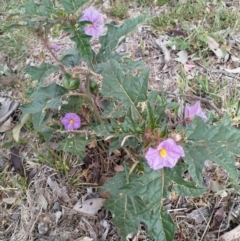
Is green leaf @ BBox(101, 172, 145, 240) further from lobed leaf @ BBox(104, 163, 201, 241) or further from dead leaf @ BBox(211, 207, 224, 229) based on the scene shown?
dead leaf @ BBox(211, 207, 224, 229)

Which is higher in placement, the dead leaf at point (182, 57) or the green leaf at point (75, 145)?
the green leaf at point (75, 145)

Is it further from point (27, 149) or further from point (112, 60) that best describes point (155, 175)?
point (27, 149)

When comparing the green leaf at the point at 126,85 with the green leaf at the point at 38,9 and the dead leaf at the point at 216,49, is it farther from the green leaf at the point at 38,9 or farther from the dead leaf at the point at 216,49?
the dead leaf at the point at 216,49

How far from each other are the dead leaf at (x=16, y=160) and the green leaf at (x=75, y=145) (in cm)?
43

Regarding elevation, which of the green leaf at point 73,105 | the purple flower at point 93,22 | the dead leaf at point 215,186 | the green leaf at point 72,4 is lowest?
the dead leaf at point 215,186

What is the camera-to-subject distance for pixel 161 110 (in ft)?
5.52

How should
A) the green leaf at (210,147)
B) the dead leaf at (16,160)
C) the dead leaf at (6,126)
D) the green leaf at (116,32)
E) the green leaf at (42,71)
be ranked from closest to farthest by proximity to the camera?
the green leaf at (210,147) → the green leaf at (42,71) → the green leaf at (116,32) → the dead leaf at (16,160) → the dead leaf at (6,126)

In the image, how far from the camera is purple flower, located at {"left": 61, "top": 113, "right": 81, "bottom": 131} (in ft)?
6.47

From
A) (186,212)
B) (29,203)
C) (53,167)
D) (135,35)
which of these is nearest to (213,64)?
(135,35)

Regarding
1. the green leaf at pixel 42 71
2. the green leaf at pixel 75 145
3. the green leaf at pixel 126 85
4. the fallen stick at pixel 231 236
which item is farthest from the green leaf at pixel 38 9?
the fallen stick at pixel 231 236

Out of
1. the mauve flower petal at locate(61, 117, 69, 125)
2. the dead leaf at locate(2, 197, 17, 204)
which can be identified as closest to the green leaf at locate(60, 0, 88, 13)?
the mauve flower petal at locate(61, 117, 69, 125)

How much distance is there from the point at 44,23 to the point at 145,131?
651mm

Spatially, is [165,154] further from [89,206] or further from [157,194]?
[89,206]

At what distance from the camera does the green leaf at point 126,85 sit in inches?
65.7
